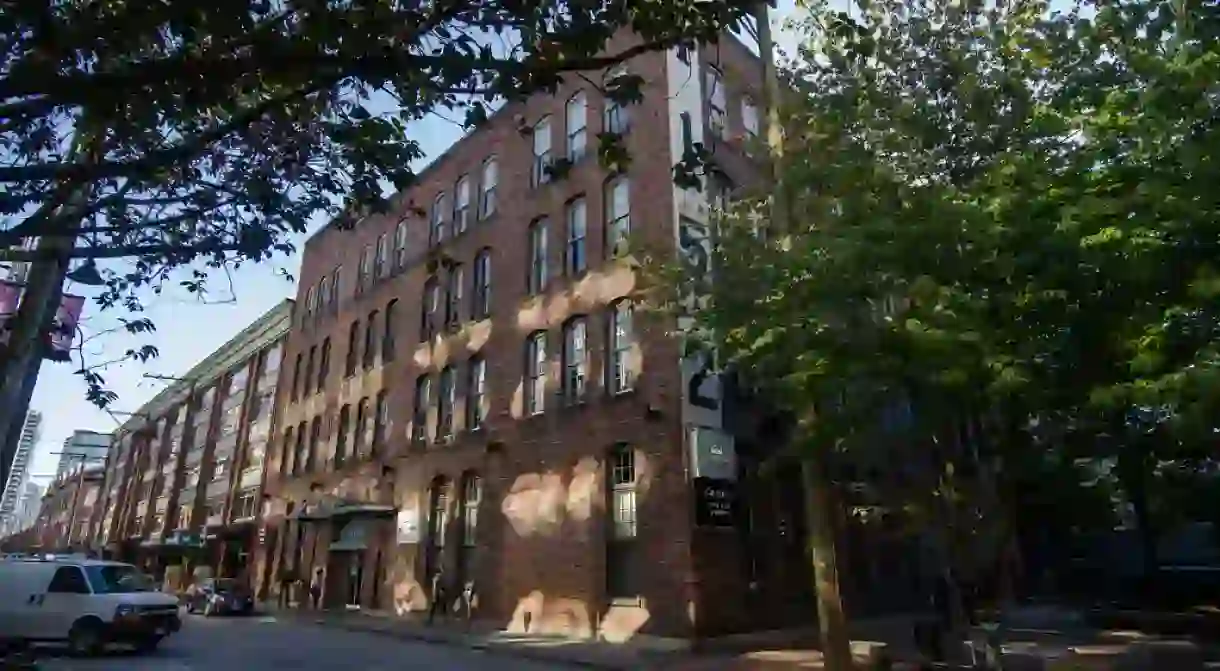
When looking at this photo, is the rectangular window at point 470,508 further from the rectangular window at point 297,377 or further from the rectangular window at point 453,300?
the rectangular window at point 297,377

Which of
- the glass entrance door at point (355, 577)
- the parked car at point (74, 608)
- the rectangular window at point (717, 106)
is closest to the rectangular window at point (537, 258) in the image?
the rectangular window at point (717, 106)

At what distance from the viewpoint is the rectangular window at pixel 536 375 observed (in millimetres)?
22422

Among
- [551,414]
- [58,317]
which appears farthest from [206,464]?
[58,317]

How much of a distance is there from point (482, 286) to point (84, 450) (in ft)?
197

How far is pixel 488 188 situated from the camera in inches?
1091

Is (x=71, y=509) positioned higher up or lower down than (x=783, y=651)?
higher up

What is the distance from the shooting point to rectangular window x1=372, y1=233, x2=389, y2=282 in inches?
1313

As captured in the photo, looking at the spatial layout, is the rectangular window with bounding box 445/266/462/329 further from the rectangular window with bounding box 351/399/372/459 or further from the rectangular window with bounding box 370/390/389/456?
the rectangular window with bounding box 351/399/372/459

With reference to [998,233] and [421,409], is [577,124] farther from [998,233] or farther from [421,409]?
[998,233]

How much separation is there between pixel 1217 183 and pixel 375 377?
90.2 ft

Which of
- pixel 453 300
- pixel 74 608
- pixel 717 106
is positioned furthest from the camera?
pixel 453 300

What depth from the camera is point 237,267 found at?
360 inches

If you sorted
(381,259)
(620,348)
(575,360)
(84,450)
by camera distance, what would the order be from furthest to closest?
(84,450) → (381,259) → (575,360) → (620,348)

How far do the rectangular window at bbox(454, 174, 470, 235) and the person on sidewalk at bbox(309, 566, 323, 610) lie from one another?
46.5 ft
